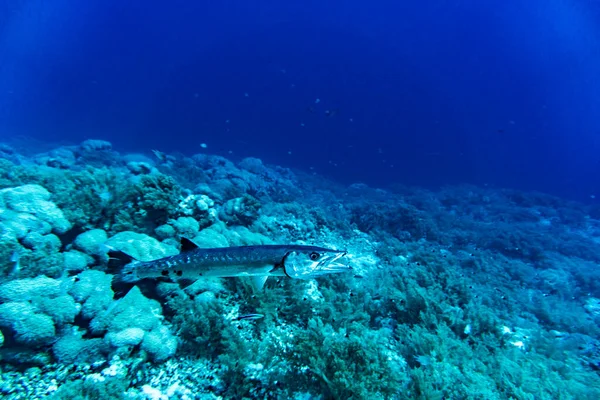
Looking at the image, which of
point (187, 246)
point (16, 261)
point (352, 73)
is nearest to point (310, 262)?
point (187, 246)

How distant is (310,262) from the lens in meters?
3.24

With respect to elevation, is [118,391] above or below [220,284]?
below

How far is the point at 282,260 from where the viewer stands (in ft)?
11.1

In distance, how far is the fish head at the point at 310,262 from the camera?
3.22 metres

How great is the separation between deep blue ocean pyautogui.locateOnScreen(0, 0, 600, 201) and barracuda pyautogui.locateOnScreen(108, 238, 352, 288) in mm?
75493

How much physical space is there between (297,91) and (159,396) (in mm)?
121350

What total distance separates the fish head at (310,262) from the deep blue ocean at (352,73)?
75.7 meters

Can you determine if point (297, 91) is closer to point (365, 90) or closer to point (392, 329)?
point (365, 90)

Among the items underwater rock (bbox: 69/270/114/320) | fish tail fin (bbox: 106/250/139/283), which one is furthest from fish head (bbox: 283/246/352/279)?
underwater rock (bbox: 69/270/114/320)

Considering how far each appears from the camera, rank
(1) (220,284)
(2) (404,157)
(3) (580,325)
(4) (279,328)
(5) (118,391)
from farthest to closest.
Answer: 1. (2) (404,157)
2. (3) (580,325)
3. (1) (220,284)
4. (4) (279,328)
5. (5) (118,391)

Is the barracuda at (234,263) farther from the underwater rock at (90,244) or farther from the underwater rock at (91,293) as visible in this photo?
the underwater rock at (90,244)

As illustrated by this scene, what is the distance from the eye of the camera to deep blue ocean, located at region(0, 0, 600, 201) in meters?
93.6

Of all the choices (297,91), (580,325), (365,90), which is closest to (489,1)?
(365,90)

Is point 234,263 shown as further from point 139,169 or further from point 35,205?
point 139,169
